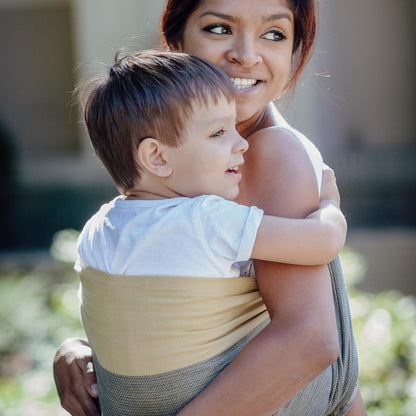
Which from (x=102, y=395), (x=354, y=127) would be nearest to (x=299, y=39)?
(x=102, y=395)

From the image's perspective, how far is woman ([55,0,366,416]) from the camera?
155cm

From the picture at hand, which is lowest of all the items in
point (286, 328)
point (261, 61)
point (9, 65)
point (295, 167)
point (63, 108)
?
point (63, 108)

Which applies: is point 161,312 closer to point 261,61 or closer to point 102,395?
point 102,395

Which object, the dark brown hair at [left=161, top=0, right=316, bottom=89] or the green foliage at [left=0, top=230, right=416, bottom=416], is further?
the green foliage at [left=0, top=230, right=416, bottom=416]

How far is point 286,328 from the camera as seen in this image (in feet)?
5.10

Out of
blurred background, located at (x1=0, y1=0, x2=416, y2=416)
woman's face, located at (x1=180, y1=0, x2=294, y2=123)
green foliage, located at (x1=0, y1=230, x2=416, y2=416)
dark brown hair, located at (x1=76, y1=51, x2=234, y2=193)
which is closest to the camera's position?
dark brown hair, located at (x1=76, y1=51, x2=234, y2=193)

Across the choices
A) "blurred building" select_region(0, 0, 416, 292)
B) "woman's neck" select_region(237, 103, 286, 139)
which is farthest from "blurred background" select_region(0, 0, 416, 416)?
"woman's neck" select_region(237, 103, 286, 139)

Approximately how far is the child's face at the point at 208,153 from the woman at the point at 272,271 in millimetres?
80

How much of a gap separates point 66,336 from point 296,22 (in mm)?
2907

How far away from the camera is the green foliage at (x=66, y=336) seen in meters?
3.71

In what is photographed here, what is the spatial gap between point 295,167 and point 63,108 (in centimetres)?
1069

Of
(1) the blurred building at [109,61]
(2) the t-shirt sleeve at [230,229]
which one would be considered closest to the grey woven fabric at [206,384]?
(2) the t-shirt sleeve at [230,229]

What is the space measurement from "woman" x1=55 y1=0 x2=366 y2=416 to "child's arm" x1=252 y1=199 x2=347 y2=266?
43mm

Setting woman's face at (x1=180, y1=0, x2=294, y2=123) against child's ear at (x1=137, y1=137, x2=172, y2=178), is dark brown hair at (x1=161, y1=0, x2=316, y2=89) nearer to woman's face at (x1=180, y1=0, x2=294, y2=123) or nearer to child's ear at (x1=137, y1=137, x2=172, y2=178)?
woman's face at (x1=180, y1=0, x2=294, y2=123)
